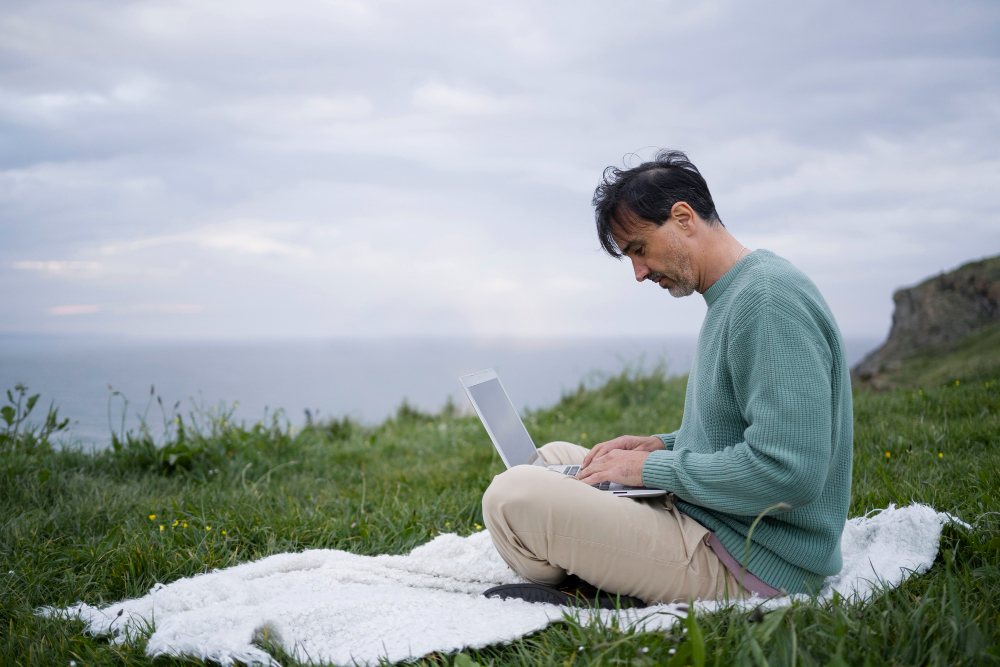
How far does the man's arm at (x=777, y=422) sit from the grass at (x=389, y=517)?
331mm

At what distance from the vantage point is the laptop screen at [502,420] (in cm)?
263

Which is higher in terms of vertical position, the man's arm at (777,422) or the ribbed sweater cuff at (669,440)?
the man's arm at (777,422)

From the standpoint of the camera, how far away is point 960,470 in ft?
9.89

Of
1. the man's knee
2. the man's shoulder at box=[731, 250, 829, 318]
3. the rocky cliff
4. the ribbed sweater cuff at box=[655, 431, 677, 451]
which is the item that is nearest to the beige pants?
the man's knee

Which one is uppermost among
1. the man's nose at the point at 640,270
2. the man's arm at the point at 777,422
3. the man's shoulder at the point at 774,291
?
the man's nose at the point at 640,270

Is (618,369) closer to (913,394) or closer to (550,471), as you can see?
(913,394)

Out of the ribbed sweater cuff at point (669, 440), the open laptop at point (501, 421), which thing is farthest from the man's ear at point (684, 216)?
the open laptop at point (501, 421)

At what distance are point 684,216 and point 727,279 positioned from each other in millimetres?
264

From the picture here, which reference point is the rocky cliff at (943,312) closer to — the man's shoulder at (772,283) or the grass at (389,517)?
the grass at (389,517)

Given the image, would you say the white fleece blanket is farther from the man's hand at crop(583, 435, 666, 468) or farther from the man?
the man's hand at crop(583, 435, 666, 468)

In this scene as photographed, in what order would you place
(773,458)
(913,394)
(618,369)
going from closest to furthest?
(773,458)
(913,394)
(618,369)

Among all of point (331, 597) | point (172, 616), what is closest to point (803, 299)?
point (331, 597)

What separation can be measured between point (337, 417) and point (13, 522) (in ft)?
12.0

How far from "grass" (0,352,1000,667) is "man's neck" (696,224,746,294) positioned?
107 cm
